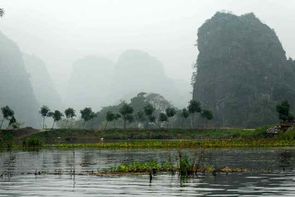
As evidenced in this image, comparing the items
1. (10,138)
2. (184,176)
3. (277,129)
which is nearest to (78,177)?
(184,176)

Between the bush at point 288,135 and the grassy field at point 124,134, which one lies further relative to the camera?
the grassy field at point 124,134

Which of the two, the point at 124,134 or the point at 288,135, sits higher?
the point at 124,134

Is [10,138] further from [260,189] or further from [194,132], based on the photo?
[260,189]

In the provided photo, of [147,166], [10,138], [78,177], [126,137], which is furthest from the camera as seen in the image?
[126,137]

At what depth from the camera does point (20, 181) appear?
2988 cm

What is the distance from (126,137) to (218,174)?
102 m

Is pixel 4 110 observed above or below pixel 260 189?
above

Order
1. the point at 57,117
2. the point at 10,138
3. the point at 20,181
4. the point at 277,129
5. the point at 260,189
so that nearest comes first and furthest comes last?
the point at 260,189 → the point at 20,181 → the point at 277,129 → the point at 10,138 → the point at 57,117

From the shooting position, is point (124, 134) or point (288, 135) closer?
point (288, 135)

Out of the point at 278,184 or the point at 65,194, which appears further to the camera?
the point at 278,184

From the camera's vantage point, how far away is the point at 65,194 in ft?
75.0

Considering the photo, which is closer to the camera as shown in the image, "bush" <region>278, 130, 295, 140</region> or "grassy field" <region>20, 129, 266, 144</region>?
"bush" <region>278, 130, 295, 140</region>

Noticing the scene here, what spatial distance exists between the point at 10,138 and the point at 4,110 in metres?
18.6

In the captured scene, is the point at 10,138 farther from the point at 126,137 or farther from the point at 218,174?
the point at 218,174
